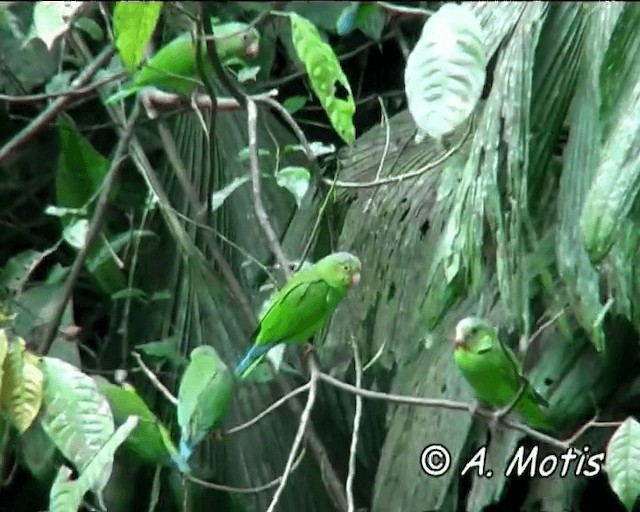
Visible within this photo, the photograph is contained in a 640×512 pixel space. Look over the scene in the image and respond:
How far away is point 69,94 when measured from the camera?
3.84 ft

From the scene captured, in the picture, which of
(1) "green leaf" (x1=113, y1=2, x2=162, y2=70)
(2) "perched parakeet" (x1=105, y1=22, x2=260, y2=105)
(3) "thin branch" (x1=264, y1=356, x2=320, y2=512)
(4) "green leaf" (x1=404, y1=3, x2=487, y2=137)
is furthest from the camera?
(2) "perched parakeet" (x1=105, y1=22, x2=260, y2=105)

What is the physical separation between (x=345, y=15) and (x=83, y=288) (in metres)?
0.90

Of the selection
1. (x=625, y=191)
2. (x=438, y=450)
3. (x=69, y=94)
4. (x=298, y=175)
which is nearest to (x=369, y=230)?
(x=298, y=175)

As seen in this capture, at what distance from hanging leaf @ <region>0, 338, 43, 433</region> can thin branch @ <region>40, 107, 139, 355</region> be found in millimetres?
234

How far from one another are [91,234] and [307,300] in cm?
43

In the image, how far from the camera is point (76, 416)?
104cm

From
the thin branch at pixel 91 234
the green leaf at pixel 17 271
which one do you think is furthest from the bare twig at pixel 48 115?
the green leaf at pixel 17 271

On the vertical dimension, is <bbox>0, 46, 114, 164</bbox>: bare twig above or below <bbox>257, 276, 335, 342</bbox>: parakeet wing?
above

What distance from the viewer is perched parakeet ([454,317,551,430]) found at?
95 cm

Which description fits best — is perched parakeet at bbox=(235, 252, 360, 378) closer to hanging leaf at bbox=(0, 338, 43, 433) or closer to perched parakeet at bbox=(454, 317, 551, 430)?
perched parakeet at bbox=(454, 317, 551, 430)

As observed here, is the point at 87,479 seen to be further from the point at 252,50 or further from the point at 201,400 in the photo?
the point at 252,50

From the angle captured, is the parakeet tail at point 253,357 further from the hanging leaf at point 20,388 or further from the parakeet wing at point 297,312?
the hanging leaf at point 20,388

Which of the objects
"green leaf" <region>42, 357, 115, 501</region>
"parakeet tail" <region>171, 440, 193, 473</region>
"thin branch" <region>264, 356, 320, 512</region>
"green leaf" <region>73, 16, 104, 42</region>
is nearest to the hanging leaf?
"green leaf" <region>42, 357, 115, 501</region>

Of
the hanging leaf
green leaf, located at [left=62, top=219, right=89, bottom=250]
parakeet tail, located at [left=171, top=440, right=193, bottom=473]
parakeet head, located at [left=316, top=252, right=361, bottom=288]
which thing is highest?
parakeet head, located at [left=316, top=252, right=361, bottom=288]
